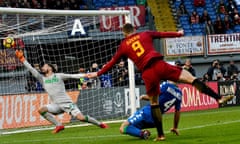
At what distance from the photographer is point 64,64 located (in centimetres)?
2302

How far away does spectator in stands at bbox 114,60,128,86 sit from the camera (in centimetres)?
2236

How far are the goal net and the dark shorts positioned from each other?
25.2ft

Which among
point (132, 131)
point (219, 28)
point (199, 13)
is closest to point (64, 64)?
point (132, 131)

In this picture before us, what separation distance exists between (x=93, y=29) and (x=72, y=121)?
4287mm

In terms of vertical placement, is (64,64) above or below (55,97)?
above

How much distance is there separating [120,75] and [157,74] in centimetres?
1055

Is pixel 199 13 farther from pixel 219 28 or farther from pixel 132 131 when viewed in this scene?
pixel 132 131

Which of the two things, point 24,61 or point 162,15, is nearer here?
point 24,61

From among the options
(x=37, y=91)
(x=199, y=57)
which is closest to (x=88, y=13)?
(x=37, y=91)

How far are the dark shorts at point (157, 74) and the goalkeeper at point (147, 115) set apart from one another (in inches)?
32.0

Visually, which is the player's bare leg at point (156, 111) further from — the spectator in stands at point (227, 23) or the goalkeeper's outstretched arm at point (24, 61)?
the spectator in stands at point (227, 23)

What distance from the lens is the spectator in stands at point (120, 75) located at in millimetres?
22359

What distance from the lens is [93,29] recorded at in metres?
24.9

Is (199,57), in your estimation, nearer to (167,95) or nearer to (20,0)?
(20,0)
